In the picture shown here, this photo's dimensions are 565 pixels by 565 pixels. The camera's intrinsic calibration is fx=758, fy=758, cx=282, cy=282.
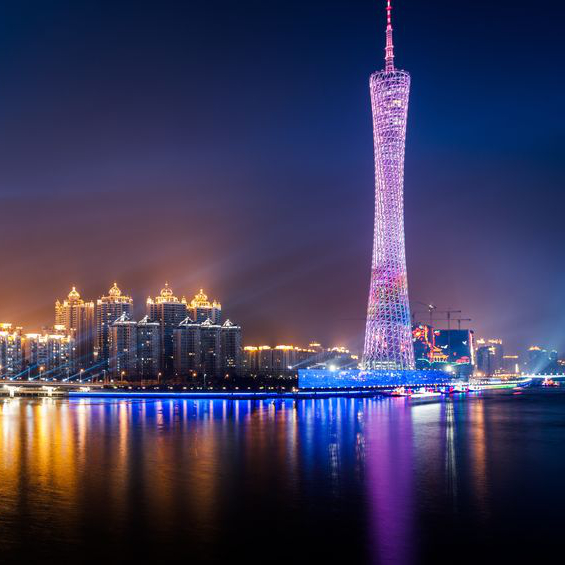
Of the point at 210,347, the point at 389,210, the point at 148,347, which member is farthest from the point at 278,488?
the point at 210,347

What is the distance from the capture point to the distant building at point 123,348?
61281mm

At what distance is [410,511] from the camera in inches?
410

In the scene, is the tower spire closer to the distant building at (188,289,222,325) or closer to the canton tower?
the canton tower

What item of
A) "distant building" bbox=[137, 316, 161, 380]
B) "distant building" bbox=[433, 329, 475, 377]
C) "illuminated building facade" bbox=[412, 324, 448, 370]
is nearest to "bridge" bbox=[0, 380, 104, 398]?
"distant building" bbox=[137, 316, 161, 380]

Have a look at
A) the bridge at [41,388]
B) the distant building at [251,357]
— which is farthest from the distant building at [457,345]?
the bridge at [41,388]

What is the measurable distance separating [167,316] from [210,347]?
15.8ft

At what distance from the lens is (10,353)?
63.9m

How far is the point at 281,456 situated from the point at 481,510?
224 inches

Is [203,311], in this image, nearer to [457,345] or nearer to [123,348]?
[123,348]

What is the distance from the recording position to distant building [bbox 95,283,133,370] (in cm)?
6588

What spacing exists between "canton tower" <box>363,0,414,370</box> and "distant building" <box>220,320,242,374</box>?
1444 inches

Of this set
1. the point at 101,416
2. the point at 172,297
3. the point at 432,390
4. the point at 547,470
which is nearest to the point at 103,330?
the point at 172,297

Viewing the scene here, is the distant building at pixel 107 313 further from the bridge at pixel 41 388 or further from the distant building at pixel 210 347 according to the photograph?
the bridge at pixel 41 388

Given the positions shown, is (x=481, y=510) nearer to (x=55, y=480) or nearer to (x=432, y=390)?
(x=55, y=480)
